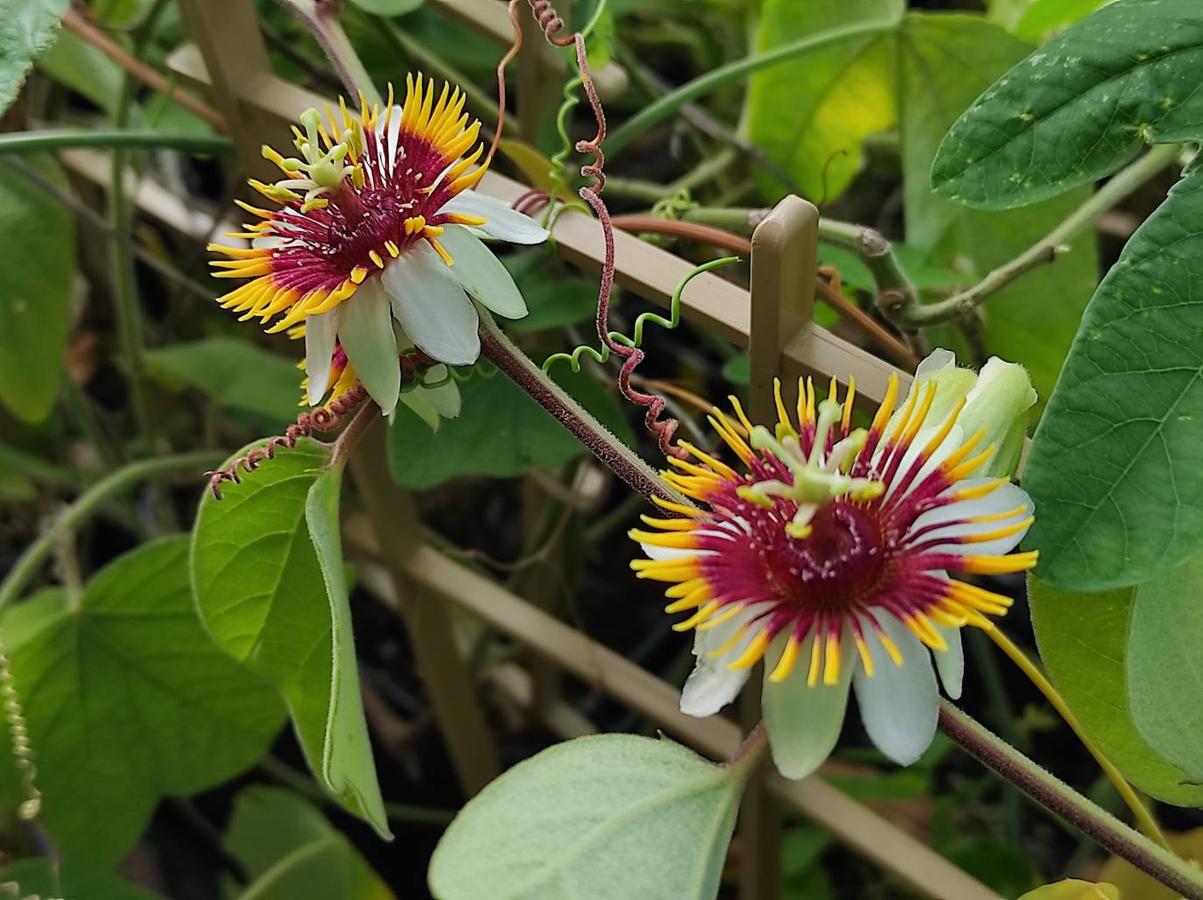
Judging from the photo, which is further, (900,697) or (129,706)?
(129,706)

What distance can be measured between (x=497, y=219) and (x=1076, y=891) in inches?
12.6

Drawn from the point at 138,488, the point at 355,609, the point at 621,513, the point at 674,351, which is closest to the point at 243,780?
the point at 355,609

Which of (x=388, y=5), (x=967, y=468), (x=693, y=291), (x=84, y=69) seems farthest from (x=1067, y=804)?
(x=84, y=69)

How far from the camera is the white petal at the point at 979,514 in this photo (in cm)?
33

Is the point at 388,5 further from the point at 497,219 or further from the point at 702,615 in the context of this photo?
the point at 702,615

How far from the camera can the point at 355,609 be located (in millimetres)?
1117

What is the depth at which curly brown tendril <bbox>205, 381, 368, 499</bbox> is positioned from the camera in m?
0.42

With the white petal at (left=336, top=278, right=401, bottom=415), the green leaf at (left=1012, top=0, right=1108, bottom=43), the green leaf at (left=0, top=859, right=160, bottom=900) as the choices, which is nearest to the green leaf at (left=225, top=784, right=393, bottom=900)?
the green leaf at (left=0, top=859, right=160, bottom=900)

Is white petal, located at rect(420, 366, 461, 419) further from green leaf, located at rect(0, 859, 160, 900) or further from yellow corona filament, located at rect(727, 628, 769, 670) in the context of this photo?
green leaf, located at rect(0, 859, 160, 900)

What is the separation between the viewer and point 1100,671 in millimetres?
412

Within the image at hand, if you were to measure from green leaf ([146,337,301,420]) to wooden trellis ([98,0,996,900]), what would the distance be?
11cm

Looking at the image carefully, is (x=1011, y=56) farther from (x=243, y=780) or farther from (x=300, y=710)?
(x=243, y=780)

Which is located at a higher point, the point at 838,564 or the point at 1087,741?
the point at 838,564

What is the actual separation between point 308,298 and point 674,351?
0.71 m
